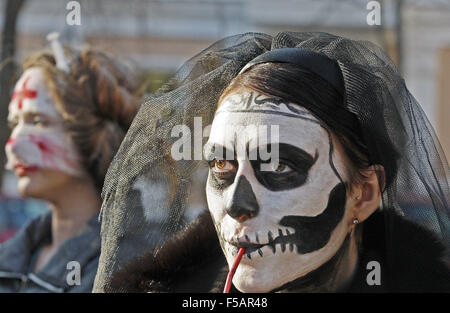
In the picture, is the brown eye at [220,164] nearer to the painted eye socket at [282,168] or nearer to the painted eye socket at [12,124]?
the painted eye socket at [282,168]

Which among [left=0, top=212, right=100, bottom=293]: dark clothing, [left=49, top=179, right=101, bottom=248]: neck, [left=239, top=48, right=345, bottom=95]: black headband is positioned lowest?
[left=0, top=212, right=100, bottom=293]: dark clothing

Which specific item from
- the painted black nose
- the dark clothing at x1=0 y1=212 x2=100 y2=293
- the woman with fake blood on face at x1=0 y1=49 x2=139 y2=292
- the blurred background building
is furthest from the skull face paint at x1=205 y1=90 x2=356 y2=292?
the blurred background building

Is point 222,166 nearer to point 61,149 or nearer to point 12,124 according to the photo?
point 61,149

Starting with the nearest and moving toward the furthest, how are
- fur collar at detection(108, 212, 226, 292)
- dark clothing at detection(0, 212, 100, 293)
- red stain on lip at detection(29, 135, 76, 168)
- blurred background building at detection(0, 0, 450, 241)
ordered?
fur collar at detection(108, 212, 226, 292) → dark clothing at detection(0, 212, 100, 293) → red stain on lip at detection(29, 135, 76, 168) → blurred background building at detection(0, 0, 450, 241)

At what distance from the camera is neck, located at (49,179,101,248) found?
3145 millimetres

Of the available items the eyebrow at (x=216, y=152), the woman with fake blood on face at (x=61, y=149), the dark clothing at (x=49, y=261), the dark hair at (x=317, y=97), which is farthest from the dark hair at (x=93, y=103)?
the dark hair at (x=317, y=97)

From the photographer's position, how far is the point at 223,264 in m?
1.92

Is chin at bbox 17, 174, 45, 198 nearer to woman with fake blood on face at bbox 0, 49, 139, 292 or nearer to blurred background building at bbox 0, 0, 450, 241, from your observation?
woman with fake blood on face at bbox 0, 49, 139, 292

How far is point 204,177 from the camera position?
1.87m

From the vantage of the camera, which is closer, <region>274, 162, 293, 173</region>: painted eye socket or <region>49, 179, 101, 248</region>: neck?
<region>274, 162, 293, 173</region>: painted eye socket

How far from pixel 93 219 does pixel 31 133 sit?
0.42 m

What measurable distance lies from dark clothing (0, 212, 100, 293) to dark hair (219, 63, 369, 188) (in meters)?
1.31
